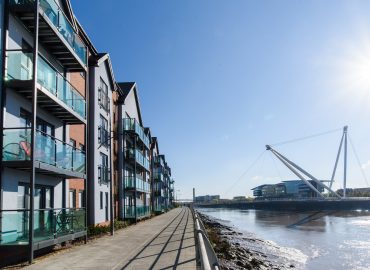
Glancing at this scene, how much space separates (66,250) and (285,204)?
111255mm

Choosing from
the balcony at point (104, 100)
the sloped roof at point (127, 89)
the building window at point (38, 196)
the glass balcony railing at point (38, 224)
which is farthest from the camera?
the sloped roof at point (127, 89)

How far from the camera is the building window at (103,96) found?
31.6 m

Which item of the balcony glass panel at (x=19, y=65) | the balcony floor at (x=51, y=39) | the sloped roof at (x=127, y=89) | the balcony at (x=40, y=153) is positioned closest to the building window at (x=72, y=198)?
the balcony at (x=40, y=153)

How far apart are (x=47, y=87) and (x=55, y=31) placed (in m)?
2.33

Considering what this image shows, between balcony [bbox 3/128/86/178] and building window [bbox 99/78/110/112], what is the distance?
11551mm

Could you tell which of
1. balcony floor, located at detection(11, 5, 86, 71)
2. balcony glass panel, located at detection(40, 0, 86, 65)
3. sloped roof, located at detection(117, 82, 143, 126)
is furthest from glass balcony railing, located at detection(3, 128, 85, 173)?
sloped roof, located at detection(117, 82, 143, 126)

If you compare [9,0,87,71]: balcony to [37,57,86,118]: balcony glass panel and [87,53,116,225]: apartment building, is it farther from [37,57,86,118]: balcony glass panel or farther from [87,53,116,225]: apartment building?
[87,53,116,225]: apartment building

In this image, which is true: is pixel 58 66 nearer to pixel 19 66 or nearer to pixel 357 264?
pixel 19 66

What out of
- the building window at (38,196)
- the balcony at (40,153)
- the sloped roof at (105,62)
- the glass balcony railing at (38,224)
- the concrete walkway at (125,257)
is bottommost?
the concrete walkway at (125,257)

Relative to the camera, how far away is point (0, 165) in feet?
47.8

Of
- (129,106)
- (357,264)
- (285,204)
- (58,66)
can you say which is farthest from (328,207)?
(58,66)

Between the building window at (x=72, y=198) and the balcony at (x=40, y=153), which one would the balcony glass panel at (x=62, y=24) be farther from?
the building window at (x=72, y=198)

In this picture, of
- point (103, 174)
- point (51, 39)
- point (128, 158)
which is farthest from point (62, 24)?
point (128, 158)

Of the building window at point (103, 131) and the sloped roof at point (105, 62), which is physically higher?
the sloped roof at point (105, 62)
